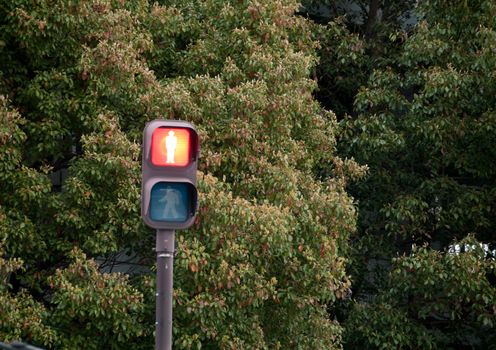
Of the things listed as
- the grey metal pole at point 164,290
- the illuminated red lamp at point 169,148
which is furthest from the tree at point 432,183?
the illuminated red lamp at point 169,148

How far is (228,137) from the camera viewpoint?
16.6 m

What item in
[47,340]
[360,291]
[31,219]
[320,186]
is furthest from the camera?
[360,291]

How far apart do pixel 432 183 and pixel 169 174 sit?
40.6 ft

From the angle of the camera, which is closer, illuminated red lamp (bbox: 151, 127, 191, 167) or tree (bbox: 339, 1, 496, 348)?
illuminated red lamp (bbox: 151, 127, 191, 167)

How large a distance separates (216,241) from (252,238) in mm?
562

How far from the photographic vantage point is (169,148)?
9375 millimetres

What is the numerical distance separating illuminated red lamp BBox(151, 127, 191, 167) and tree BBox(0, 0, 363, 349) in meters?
5.97

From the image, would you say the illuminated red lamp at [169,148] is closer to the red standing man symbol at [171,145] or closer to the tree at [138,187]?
the red standing man symbol at [171,145]

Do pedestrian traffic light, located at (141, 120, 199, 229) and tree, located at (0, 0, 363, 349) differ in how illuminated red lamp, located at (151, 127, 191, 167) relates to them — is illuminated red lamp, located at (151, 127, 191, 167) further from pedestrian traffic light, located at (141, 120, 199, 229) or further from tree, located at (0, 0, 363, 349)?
tree, located at (0, 0, 363, 349)

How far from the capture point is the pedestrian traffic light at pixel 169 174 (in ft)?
30.6

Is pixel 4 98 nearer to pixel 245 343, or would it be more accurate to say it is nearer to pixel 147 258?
pixel 147 258

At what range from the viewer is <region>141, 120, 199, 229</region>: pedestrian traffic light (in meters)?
9.32

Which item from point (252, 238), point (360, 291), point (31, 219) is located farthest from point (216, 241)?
point (360, 291)

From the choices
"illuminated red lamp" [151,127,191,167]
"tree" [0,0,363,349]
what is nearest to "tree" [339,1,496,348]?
"tree" [0,0,363,349]
